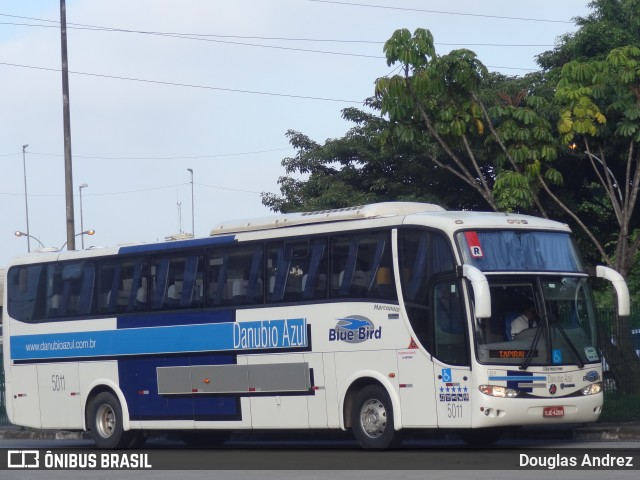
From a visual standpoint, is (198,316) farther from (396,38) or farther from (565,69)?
(565,69)

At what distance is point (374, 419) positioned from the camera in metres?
17.4

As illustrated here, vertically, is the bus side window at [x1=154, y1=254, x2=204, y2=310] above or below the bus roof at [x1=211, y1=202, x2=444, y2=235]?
below

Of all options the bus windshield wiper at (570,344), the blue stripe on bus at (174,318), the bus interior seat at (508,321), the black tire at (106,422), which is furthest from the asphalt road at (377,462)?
the blue stripe on bus at (174,318)

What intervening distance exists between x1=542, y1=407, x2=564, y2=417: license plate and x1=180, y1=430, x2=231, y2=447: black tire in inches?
283

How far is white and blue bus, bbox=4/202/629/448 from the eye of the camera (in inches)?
642

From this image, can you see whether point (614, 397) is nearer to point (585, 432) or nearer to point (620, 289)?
point (585, 432)

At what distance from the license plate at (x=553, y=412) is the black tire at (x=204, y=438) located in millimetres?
7200

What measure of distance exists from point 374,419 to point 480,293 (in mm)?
2970

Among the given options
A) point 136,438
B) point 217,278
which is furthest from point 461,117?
point 136,438

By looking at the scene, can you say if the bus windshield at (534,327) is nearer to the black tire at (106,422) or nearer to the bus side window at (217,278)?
the bus side window at (217,278)

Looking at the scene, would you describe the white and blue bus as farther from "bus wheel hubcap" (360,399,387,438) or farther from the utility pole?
the utility pole

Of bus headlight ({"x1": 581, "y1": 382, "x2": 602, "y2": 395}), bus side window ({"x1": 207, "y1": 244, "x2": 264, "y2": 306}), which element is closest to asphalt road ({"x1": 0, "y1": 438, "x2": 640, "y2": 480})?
bus headlight ({"x1": 581, "y1": 382, "x2": 602, "y2": 395})

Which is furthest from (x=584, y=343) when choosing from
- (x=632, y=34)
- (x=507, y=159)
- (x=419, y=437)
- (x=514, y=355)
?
(x=632, y=34)

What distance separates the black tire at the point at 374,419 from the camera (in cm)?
1708
